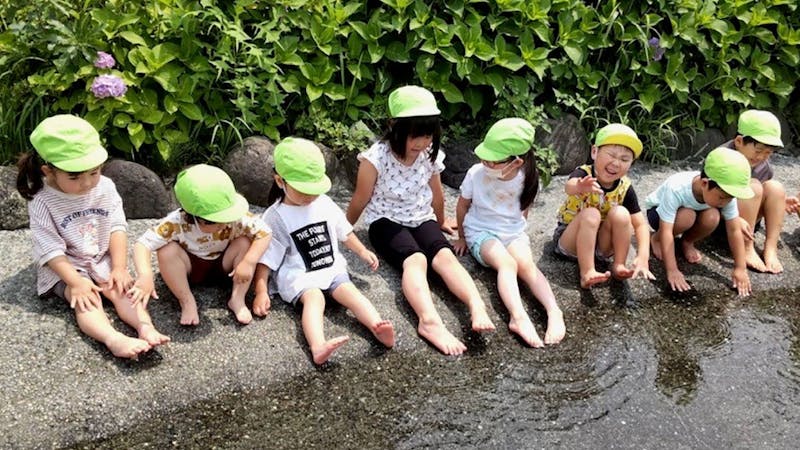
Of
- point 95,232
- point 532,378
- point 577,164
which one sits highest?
point 95,232

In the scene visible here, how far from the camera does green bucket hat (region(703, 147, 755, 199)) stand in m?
3.89

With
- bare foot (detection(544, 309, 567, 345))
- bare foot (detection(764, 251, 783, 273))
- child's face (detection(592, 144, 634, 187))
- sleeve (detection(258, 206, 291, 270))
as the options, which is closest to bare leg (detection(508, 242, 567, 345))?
bare foot (detection(544, 309, 567, 345))

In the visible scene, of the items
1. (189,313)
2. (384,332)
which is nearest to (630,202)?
(384,332)

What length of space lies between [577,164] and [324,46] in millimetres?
1963

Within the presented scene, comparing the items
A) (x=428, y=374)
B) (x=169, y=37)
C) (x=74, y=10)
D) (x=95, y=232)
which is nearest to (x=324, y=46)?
(x=169, y=37)

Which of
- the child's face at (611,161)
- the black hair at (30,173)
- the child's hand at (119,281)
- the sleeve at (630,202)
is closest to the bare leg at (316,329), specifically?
the child's hand at (119,281)

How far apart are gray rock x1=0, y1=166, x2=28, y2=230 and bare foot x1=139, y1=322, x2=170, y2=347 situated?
45.6 inches

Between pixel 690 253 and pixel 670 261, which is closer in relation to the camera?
pixel 670 261

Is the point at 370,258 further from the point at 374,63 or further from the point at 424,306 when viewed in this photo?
the point at 374,63

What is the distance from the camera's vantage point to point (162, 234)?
10.8 feet

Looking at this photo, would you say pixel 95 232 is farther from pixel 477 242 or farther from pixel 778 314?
pixel 778 314

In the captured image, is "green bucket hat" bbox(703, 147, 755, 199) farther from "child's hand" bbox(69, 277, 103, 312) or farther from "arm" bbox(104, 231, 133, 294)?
"child's hand" bbox(69, 277, 103, 312)

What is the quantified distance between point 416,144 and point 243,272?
1.09 m

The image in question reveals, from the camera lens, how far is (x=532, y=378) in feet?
10.7
